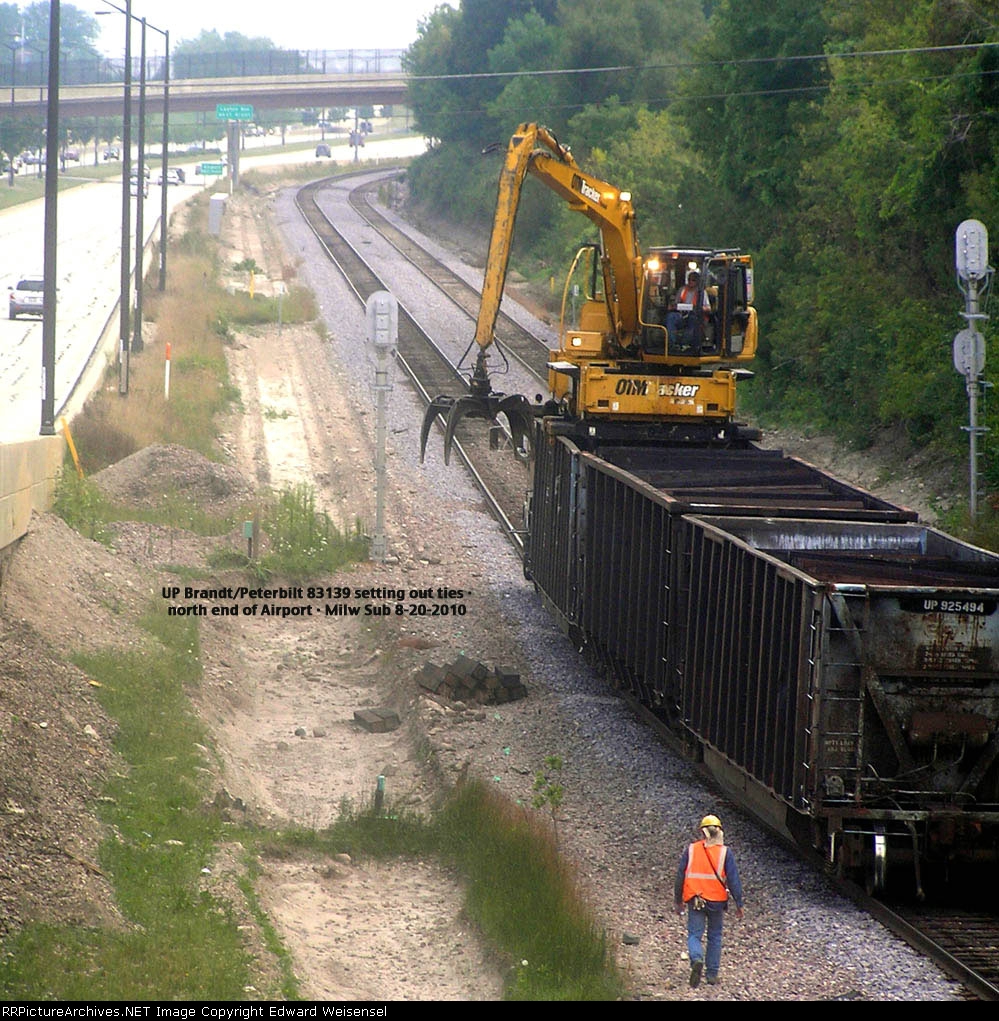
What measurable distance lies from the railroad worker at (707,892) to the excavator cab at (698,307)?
11070 millimetres

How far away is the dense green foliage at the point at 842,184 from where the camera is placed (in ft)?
81.0

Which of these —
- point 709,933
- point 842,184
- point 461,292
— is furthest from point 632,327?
point 461,292

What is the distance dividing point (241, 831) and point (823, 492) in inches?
289

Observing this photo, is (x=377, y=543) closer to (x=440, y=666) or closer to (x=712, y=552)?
(x=440, y=666)

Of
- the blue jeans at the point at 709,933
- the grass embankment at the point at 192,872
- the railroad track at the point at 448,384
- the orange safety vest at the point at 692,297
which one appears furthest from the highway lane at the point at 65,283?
the blue jeans at the point at 709,933

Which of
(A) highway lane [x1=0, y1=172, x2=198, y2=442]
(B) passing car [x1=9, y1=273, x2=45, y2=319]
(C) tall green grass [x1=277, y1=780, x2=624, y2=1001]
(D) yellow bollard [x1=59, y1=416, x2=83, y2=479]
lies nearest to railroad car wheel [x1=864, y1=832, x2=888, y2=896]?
(C) tall green grass [x1=277, y1=780, x2=624, y2=1001]

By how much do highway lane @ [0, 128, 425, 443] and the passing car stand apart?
43cm

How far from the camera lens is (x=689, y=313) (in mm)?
19141

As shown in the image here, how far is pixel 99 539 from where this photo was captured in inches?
808

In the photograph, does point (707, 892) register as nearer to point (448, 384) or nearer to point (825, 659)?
point (825, 659)

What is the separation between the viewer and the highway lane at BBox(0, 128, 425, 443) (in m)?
36.2

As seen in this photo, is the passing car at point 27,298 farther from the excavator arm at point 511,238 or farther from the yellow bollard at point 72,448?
the excavator arm at point 511,238

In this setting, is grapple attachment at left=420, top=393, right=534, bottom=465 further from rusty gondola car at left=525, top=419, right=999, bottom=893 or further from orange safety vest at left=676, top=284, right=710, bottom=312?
rusty gondola car at left=525, top=419, right=999, bottom=893

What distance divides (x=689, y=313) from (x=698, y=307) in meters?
0.15
